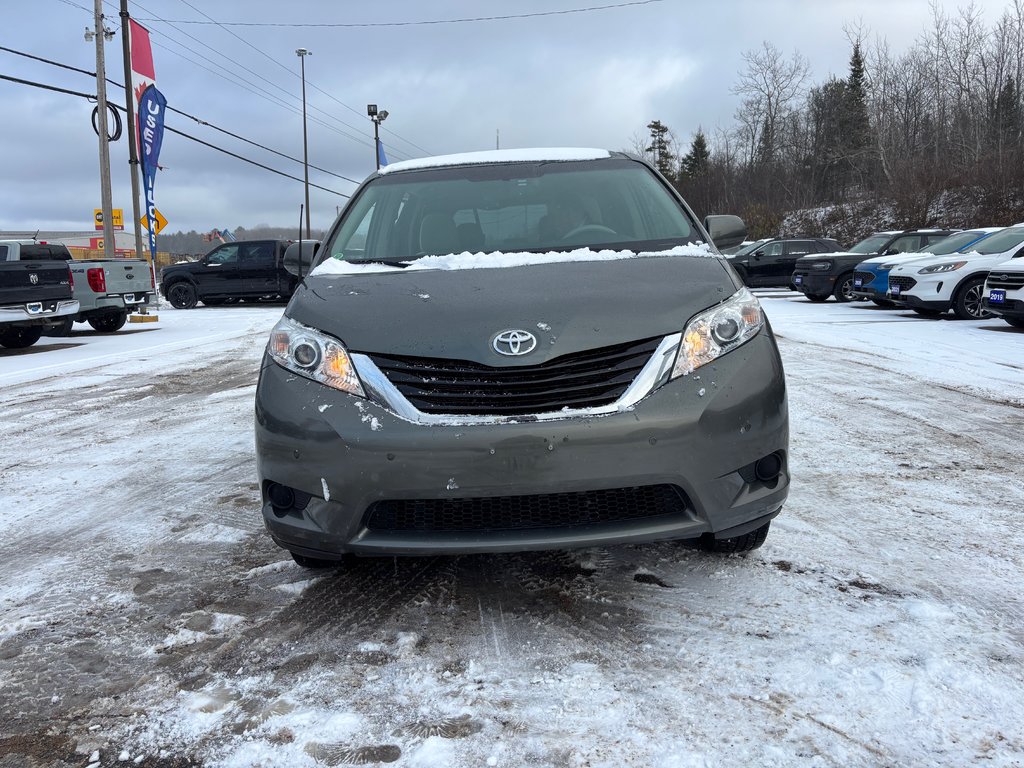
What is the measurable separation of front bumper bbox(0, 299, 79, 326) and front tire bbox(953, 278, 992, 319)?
1415 cm

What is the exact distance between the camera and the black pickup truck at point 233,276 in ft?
69.9

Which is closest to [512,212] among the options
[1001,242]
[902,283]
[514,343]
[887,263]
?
[514,343]

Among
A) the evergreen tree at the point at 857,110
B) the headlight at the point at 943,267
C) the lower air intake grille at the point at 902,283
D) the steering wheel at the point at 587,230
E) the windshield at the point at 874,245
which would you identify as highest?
the evergreen tree at the point at 857,110

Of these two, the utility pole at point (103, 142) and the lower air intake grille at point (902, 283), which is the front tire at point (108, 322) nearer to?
the utility pole at point (103, 142)

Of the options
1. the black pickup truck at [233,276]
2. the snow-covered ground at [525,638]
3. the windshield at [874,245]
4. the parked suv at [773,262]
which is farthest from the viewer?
the parked suv at [773,262]

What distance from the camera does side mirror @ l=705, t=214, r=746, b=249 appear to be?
4.01m

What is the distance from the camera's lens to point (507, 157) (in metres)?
4.08

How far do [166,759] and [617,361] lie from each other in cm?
163

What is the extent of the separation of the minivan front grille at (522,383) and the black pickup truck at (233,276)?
19669 millimetres

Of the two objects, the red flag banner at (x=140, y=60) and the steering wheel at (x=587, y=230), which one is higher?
the red flag banner at (x=140, y=60)

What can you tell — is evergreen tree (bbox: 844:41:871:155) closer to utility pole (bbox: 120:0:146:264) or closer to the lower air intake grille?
the lower air intake grille

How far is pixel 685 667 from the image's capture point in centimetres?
220

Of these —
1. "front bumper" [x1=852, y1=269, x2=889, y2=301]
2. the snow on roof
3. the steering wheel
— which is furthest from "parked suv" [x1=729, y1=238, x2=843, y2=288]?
the steering wheel

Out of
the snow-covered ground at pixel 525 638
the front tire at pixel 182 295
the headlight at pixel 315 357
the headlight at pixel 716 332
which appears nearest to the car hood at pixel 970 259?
the snow-covered ground at pixel 525 638
